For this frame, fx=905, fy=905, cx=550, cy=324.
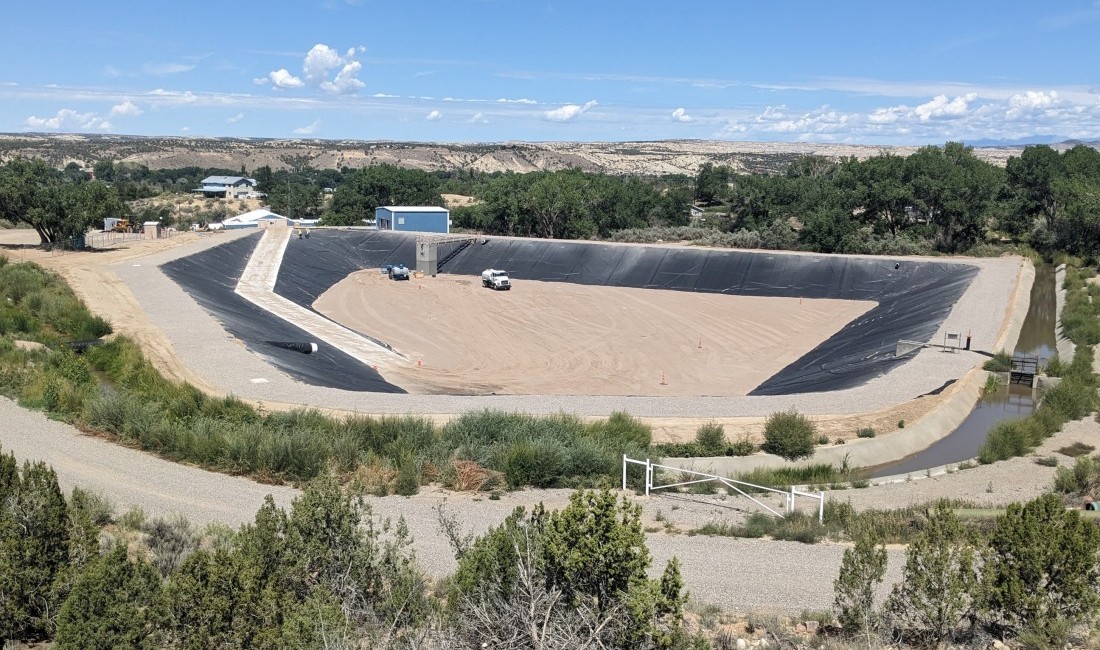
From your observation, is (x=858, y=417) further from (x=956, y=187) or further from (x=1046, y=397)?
(x=956, y=187)

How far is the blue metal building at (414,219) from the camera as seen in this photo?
6669cm

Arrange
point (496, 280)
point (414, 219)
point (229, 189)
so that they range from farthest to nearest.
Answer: point (229, 189)
point (414, 219)
point (496, 280)

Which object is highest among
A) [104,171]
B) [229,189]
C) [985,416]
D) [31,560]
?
[104,171]

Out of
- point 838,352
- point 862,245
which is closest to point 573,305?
point 838,352

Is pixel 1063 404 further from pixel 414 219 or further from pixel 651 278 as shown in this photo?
pixel 414 219

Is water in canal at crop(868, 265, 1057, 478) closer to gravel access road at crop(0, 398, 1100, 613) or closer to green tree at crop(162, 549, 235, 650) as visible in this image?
gravel access road at crop(0, 398, 1100, 613)

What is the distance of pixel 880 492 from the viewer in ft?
59.4

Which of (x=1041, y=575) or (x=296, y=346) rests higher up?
(x=1041, y=575)

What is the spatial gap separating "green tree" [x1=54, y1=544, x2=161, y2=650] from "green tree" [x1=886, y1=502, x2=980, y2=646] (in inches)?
295

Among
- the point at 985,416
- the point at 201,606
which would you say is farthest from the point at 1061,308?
the point at 201,606

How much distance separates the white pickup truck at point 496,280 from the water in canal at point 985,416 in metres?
26.5

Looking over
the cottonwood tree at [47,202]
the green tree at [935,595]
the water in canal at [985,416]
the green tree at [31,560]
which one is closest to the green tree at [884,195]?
the water in canal at [985,416]

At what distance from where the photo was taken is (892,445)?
22703 mm

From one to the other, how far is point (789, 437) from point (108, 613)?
16.2 metres
